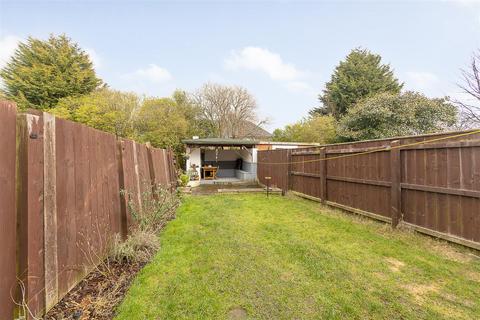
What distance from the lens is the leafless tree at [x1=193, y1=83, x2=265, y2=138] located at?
23.0 metres

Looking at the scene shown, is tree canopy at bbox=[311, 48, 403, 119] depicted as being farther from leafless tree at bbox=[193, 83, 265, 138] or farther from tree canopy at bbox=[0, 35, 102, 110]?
tree canopy at bbox=[0, 35, 102, 110]

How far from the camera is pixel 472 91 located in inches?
399

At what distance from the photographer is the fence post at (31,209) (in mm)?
1562

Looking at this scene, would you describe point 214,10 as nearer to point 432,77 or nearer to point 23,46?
point 432,77

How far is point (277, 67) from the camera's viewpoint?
17500 millimetres

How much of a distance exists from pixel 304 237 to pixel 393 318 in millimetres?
2172

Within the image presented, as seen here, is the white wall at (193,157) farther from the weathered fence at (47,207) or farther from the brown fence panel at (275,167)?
the weathered fence at (47,207)

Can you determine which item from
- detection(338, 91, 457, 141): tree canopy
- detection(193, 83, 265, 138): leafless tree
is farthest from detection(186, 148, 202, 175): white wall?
detection(338, 91, 457, 141): tree canopy

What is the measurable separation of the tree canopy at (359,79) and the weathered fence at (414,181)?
19987 millimetres

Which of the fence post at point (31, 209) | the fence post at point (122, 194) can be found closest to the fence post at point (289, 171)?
the fence post at point (122, 194)

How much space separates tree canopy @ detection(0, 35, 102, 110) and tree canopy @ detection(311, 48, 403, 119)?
23851 mm

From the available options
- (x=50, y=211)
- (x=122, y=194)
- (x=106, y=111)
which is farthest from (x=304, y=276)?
(x=106, y=111)

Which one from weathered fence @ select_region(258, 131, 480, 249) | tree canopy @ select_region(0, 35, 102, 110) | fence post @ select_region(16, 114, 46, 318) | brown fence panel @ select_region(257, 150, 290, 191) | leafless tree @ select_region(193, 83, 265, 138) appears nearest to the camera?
fence post @ select_region(16, 114, 46, 318)

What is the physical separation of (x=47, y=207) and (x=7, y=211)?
13.9 inches
